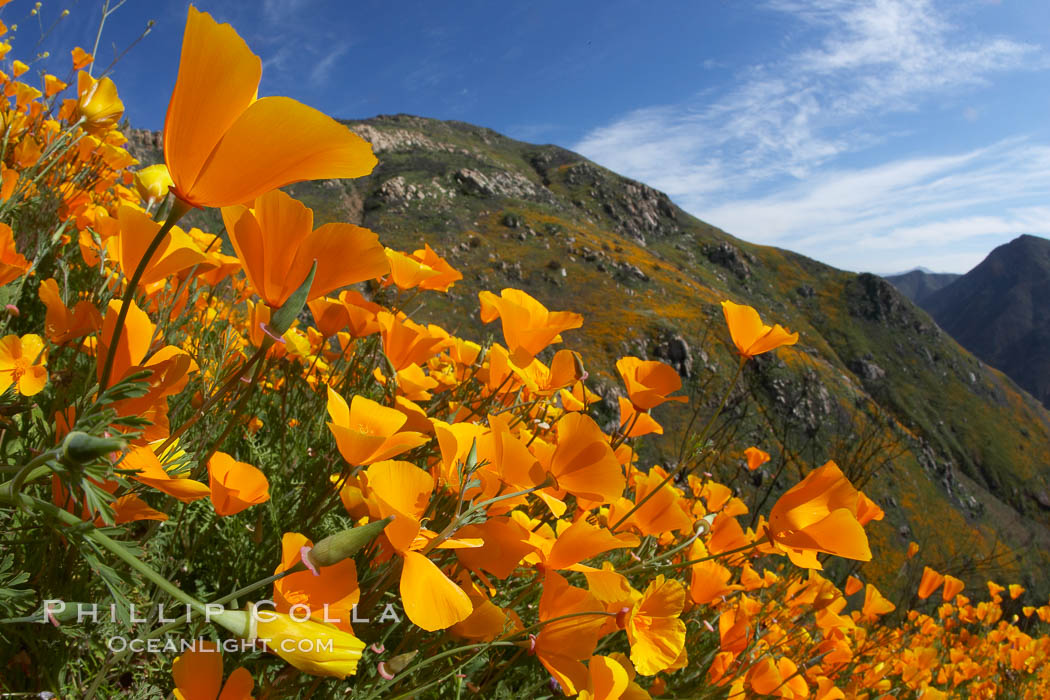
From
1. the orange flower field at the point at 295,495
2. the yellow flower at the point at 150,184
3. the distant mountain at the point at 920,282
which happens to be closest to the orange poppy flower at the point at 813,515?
the orange flower field at the point at 295,495

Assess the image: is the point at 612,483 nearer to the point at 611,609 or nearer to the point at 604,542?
the point at 604,542

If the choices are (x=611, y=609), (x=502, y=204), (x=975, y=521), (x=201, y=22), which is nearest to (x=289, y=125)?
(x=201, y=22)

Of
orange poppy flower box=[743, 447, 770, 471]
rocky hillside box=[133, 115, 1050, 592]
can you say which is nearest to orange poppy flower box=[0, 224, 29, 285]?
orange poppy flower box=[743, 447, 770, 471]

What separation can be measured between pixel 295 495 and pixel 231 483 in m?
0.65

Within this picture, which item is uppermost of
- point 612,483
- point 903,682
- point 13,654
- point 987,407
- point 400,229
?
point 400,229

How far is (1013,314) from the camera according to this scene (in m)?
90.7

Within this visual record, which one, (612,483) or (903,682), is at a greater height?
(612,483)

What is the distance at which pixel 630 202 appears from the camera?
73125 millimetres

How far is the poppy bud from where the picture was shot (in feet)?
1.72

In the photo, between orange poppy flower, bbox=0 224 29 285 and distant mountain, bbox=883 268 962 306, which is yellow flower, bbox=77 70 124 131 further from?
distant mountain, bbox=883 268 962 306

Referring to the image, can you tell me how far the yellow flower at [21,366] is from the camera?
0.78 metres

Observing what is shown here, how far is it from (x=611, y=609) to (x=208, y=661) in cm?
60

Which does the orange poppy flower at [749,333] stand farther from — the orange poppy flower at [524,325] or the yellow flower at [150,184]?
the yellow flower at [150,184]

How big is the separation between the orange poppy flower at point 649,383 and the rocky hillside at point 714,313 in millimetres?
22416
